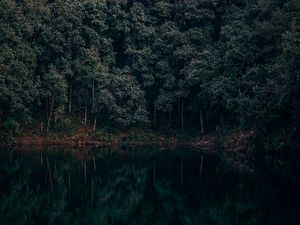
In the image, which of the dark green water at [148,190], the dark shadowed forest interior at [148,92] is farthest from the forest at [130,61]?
the dark green water at [148,190]

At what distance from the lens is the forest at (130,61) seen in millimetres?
49375

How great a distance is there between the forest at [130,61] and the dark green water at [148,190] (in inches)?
436

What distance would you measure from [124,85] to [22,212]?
3432 centimetres

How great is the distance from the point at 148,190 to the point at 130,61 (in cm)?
3239

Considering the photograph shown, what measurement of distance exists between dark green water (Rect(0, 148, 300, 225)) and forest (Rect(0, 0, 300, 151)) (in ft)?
36.3

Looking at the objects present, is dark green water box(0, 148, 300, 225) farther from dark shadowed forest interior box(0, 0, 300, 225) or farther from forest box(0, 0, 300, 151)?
forest box(0, 0, 300, 151)

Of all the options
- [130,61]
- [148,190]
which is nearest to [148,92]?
[130,61]

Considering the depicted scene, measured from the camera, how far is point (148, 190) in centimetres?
2617

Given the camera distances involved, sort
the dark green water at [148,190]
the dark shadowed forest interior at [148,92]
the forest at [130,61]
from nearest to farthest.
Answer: the dark green water at [148,190], the dark shadowed forest interior at [148,92], the forest at [130,61]

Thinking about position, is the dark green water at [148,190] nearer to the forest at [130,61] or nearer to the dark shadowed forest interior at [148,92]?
the dark shadowed forest interior at [148,92]

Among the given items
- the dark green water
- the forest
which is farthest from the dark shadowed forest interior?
the dark green water

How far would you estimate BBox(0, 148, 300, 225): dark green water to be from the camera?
1942cm

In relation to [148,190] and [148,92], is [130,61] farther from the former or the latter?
[148,190]

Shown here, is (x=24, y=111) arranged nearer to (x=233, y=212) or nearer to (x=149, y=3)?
(x=149, y=3)
